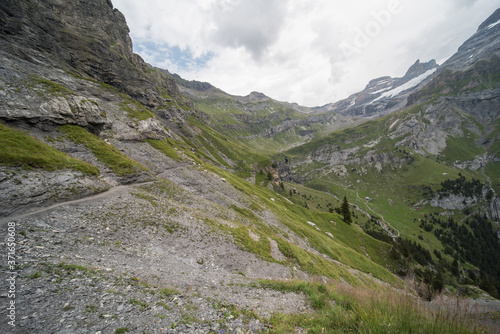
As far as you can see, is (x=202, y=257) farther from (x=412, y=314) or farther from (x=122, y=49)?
(x=122, y=49)

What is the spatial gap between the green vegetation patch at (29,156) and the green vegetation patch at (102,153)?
5277mm

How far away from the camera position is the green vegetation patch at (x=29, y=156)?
57.5 ft

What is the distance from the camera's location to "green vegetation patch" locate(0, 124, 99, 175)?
57.5 feet

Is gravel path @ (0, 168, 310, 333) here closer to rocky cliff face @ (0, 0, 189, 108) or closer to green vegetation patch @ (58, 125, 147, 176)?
green vegetation patch @ (58, 125, 147, 176)

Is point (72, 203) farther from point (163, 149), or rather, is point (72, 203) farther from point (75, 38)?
point (75, 38)

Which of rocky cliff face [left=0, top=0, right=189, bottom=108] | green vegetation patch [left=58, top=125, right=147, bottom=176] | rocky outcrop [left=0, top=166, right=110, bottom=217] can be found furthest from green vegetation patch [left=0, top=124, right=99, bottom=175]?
rocky cliff face [left=0, top=0, right=189, bottom=108]

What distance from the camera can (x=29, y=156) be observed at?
732 inches

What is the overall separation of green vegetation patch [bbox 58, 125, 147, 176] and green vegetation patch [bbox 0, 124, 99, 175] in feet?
17.3

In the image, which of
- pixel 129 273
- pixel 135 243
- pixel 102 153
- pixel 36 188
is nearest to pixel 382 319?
pixel 129 273

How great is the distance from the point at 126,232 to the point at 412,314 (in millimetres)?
20210

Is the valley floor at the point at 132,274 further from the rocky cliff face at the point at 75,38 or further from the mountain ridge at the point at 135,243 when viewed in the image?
the rocky cliff face at the point at 75,38

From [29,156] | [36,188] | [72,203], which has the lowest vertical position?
[72,203]

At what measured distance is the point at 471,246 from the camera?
470 ft

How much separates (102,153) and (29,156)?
12.4 metres
